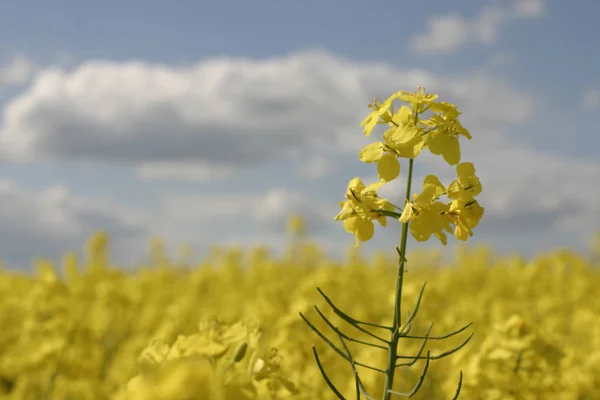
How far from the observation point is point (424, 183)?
1.83 metres

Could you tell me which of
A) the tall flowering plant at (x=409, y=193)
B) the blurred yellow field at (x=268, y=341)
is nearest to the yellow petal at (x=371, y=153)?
the tall flowering plant at (x=409, y=193)

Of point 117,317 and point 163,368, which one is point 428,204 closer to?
point 163,368

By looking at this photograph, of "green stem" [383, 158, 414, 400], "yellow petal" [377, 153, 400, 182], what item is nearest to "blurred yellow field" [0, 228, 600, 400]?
"green stem" [383, 158, 414, 400]

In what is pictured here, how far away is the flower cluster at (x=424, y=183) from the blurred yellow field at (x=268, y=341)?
425 millimetres

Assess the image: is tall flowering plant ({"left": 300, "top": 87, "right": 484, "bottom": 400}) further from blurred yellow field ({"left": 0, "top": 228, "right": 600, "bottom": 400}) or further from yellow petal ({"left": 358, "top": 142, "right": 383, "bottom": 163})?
blurred yellow field ({"left": 0, "top": 228, "right": 600, "bottom": 400})

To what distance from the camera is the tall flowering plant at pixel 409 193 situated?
5.75 feet

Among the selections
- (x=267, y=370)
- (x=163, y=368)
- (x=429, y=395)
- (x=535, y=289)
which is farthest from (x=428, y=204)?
(x=535, y=289)

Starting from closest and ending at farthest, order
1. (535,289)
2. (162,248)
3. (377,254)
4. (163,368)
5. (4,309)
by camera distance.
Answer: (163,368) < (4,309) < (535,289) < (377,254) < (162,248)

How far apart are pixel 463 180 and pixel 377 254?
14.7 m

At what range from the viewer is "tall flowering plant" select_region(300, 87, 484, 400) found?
175 centimetres

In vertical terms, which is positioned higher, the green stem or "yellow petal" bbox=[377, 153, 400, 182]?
"yellow petal" bbox=[377, 153, 400, 182]

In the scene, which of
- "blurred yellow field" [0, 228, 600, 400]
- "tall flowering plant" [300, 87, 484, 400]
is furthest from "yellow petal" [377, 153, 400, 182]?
"blurred yellow field" [0, 228, 600, 400]

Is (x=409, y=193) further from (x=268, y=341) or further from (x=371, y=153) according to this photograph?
(x=268, y=341)

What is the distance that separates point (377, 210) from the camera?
1830 millimetres
